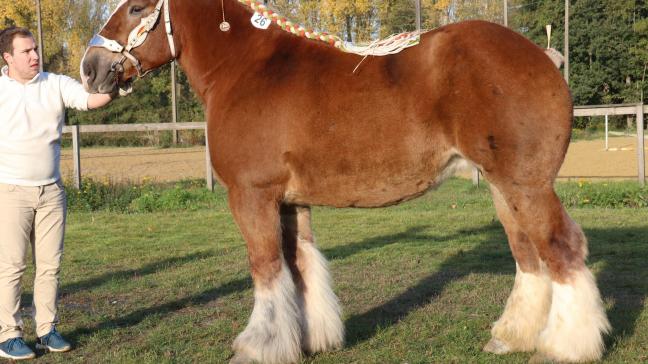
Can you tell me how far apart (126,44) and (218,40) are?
61 centimetres

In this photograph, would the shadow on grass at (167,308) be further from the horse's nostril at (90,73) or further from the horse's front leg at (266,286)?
the horse's nostril at (90,73)

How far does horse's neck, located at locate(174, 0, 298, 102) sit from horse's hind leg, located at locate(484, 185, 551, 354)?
6.14 ft

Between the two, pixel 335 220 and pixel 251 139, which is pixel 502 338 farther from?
pixel 335 220

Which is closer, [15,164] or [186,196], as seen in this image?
[15,164]

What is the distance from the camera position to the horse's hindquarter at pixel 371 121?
3.82 meters

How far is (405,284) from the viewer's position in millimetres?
6535

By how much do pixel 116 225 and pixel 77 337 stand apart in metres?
5.96

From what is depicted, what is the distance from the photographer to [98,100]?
15.7 ft

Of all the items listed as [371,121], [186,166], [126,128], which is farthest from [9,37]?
[186,166]

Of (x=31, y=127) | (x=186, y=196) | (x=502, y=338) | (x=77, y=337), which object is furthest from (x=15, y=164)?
(x=186, y=196)

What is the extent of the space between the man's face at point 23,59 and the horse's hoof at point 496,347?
12.1ft

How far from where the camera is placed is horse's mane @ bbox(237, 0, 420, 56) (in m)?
4.11

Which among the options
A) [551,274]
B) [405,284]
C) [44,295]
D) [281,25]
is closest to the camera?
[551,274]

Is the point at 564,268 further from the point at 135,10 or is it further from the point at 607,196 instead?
the point at 607,196
